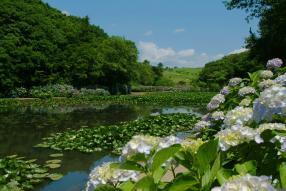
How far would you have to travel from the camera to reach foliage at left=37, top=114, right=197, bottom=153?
1427 centimetres

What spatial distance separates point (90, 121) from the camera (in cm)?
2297

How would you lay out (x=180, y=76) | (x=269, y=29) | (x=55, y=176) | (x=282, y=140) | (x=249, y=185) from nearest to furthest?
(x=249, y=185) → (x=282, y=140) → (x=55, y=176) → (x=269, y=29) → (x=180, y=76)

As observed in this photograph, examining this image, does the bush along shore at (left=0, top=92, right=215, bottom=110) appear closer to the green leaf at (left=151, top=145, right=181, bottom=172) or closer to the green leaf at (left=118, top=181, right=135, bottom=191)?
the green leaf at (left=118, top=181, right=135, bottom=191)

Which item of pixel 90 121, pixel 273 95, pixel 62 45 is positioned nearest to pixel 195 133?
pixel 273 95

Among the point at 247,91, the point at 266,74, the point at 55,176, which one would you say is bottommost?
the point at 55,176

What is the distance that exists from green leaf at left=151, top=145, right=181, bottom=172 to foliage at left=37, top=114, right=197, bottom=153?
1111 centimetres

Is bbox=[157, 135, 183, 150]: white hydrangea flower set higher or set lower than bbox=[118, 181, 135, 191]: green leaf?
higher

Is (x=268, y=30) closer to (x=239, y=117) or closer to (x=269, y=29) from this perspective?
(x=269, y=29)

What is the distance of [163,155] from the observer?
2.16 m

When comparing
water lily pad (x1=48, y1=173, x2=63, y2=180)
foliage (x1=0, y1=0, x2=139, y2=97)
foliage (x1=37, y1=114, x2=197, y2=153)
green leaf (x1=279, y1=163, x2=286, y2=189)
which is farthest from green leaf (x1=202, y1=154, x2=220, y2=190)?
foliage (x1=0, y1=0, x2=139, y2=97)

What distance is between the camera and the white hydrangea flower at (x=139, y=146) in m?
2.36

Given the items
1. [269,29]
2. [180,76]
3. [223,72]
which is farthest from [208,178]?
[180,76]

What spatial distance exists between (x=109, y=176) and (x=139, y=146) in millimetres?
222

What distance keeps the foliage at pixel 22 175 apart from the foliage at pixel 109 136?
3.07m
